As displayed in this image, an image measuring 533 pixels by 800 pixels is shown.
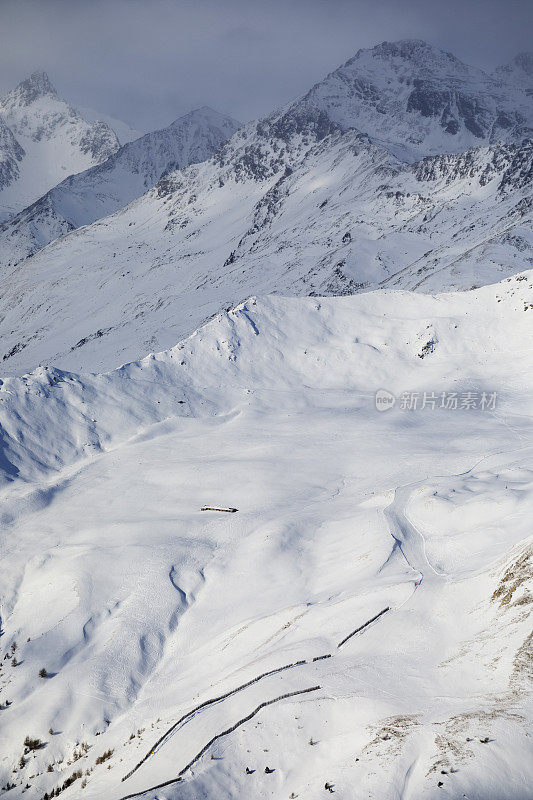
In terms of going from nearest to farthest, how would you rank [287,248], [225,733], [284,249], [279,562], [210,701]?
[225,733] < [210,701] < [279,562] < [287,248] < [284,249]

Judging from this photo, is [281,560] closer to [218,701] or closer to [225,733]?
[218,701]

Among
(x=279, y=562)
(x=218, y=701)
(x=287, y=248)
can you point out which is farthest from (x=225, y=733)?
(x=287, y=248)

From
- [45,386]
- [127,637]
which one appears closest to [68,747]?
[127,637]

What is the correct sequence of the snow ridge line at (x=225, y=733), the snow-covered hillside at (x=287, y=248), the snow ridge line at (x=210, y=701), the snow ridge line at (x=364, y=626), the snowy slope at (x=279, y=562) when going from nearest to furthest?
the snow ridge line at (x=225, y=733), the snowy slope at (x=279, y=562), the snow ridge line at (x=210, y=701), the snow ridge line at (x=364, y=626), the snow-covered hillside at (x=287, y=248)

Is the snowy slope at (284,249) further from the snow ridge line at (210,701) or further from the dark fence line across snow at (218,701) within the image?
the snow ridge line at (210,701)

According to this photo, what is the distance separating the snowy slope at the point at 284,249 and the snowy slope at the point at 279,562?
3671 centimetres

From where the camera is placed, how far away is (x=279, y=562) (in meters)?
21.7

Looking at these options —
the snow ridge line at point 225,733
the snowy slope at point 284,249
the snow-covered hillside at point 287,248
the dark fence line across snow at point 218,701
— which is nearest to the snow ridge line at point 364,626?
the dark fence line across snow at point 218,701

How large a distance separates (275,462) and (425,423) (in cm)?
1056

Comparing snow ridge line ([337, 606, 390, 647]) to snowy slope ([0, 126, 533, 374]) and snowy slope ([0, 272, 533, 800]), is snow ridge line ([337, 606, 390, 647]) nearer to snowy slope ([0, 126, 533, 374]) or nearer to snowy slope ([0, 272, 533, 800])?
snowy slope ([0, 272, 533, 800])

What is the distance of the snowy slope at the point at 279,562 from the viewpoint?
11508 millimetres

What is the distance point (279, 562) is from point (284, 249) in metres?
120

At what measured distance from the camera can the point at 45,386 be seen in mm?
36375

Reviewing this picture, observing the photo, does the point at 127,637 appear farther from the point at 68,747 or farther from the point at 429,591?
the point at 429,591
